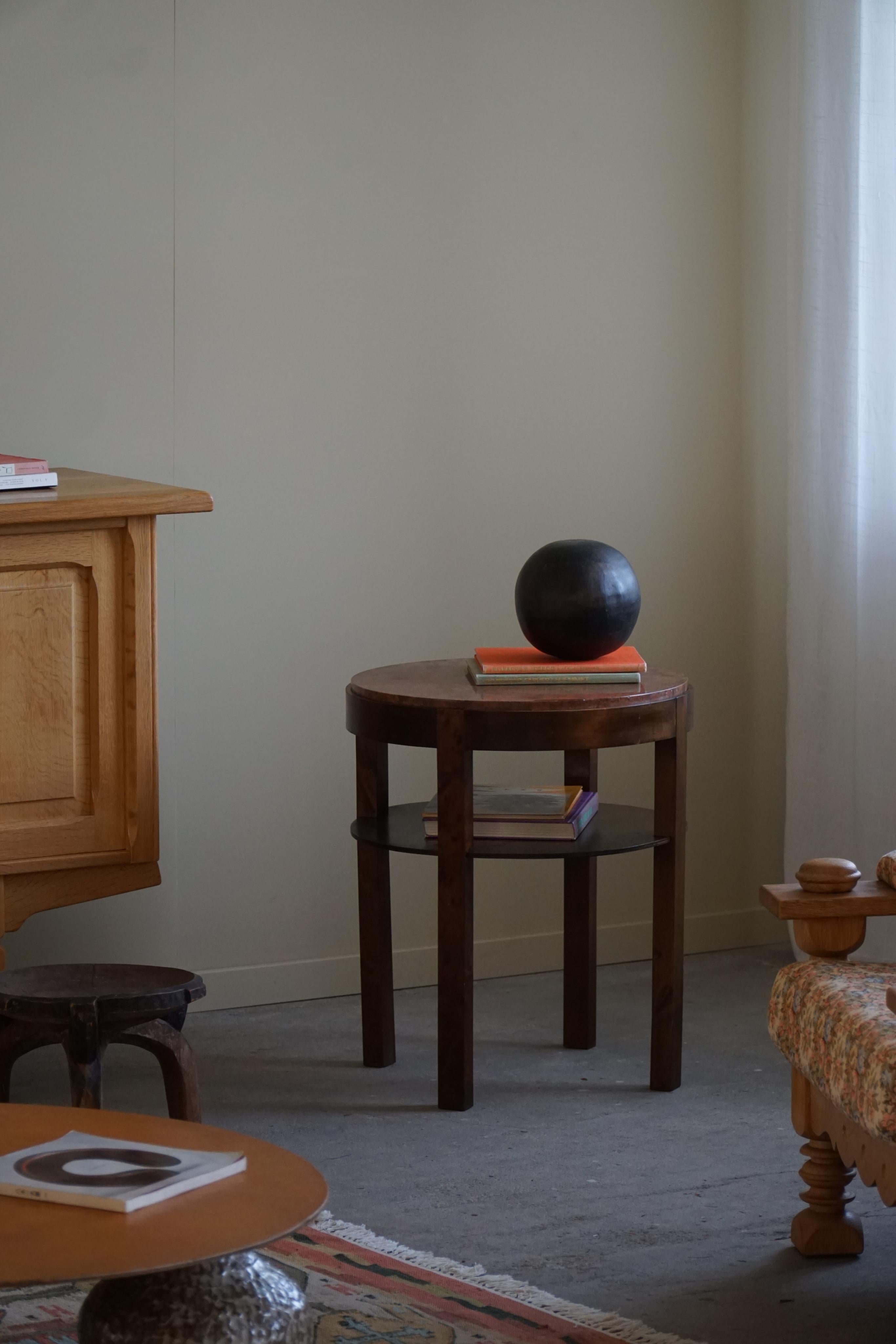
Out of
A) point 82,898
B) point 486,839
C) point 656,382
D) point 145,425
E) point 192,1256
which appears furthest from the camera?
point 656,382

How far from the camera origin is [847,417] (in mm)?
3314

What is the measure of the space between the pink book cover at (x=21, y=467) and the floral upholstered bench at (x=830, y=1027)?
1212 millimetres

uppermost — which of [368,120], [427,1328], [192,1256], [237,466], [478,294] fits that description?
[368,120]

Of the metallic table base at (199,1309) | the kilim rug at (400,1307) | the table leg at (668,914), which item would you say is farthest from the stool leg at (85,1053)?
the table leg at (668,914)

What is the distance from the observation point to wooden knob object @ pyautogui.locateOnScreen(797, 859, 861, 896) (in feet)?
7.06

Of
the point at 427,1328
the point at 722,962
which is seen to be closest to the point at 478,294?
the point at 722,962

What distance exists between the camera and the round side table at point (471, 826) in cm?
263

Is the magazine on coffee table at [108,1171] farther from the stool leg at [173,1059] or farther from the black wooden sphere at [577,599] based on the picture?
the black wooden sphere at [577,599]

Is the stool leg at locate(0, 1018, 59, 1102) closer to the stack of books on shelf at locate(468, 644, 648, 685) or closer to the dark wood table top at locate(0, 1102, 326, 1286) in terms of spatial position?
the dark wood table top at locate(0, 1102, 326, 1286)

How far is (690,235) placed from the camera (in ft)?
11.9

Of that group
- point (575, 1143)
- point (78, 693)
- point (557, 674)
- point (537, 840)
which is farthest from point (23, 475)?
point (575, 1143)

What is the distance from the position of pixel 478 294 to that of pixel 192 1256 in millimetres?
2443

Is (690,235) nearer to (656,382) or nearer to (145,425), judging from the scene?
(656,382)

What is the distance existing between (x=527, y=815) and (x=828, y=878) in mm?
720
